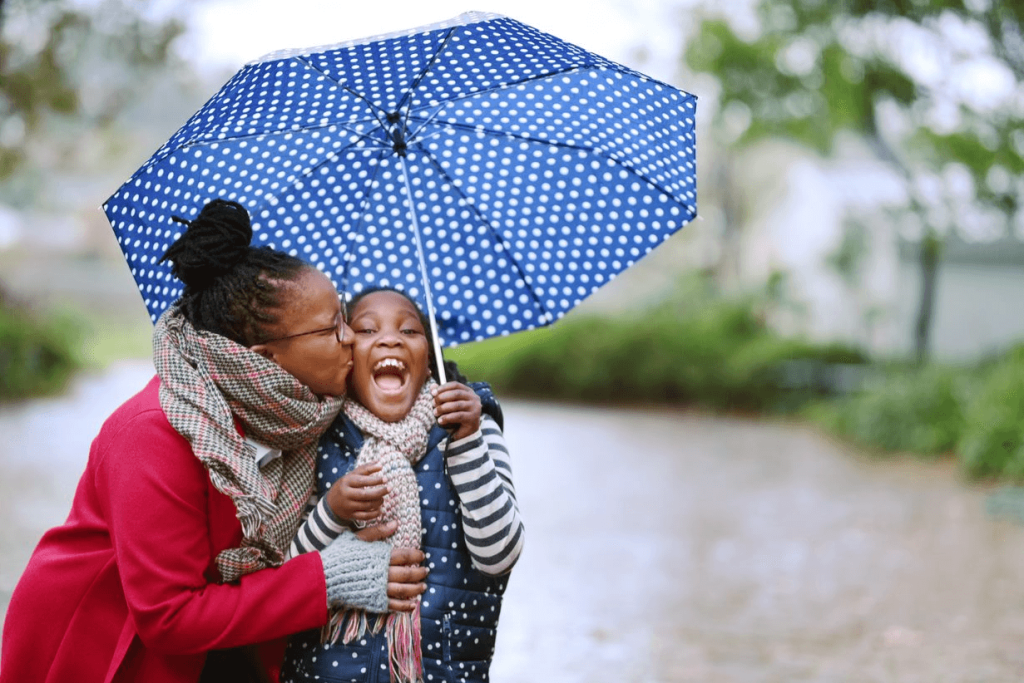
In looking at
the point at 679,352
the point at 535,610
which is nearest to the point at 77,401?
the point at 679,352

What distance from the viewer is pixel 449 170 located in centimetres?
279

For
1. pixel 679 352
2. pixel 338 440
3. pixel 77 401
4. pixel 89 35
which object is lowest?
pixel 77 401

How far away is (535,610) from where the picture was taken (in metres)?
7.09

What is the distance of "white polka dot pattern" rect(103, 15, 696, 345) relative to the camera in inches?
104

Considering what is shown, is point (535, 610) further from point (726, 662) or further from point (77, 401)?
point (77, 401)

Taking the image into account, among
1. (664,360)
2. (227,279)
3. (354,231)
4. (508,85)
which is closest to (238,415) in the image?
(227,279)

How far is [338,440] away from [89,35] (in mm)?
17640

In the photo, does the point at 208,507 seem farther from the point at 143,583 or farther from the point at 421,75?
the point at 421,75

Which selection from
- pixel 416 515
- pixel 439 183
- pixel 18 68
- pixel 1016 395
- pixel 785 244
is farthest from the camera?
pixel 785 244

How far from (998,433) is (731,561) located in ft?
16.1

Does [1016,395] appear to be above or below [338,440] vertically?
below

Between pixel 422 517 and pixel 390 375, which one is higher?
pixel 390 375

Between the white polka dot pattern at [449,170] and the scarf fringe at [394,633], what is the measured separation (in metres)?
0.82

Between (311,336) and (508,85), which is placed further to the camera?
(508,85)
